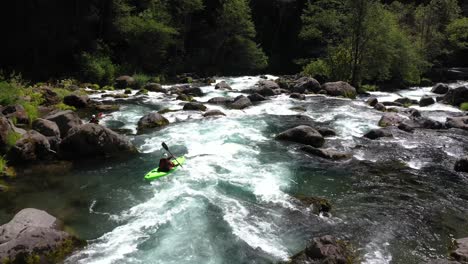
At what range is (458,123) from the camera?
63.3ft

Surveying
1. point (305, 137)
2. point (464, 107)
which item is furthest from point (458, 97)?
point (305, 137)

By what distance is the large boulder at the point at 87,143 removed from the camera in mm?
13961

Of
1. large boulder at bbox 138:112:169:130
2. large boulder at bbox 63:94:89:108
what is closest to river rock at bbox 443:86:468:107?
large boulder at bbox 138:112:169:130

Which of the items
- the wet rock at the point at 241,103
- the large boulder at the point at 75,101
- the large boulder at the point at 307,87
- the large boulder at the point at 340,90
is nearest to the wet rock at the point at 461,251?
the wet rock at the point at 241,103

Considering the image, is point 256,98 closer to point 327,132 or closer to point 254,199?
point 327,132

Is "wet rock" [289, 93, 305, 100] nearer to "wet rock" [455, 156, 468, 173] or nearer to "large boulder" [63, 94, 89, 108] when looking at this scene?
"large boulder" [63, 94, 89, 108]

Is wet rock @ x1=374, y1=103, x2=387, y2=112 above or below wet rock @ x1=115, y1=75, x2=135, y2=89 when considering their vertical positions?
below

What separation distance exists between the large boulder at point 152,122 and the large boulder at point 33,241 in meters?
10.0

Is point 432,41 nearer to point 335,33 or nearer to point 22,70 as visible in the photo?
point 335,33

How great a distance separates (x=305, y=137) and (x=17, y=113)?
12.3 metres

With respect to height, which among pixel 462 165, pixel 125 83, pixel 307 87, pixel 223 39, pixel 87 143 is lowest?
pixel 307 87

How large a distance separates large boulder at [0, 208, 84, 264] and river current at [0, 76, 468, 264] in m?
0.40

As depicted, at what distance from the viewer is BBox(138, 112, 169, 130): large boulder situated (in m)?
18.6

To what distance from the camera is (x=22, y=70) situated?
103 ft
